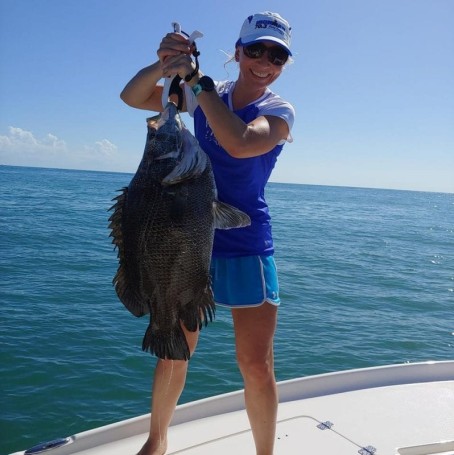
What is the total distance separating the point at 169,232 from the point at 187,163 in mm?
330

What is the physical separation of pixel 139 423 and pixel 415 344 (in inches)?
314

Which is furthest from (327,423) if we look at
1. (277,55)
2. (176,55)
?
(176,55)

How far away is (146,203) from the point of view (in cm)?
237

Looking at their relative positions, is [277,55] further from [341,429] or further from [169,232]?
[341,429]

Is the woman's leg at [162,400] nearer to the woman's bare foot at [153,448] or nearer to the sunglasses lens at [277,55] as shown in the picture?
the woman's bare foot at [153,448]

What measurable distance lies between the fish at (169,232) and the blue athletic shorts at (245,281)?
401mm

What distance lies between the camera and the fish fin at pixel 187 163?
2.36 metres

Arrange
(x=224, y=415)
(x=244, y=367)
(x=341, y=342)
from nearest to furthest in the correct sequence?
1. (x=244, y=367)
2. (x=224, y=415)
3. (x=341, y=342)

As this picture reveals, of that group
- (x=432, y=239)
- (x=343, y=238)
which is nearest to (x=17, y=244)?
(x=343, y=238)

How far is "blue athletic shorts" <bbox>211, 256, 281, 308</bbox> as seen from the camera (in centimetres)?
285

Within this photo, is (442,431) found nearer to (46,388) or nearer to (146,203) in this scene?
(146,203)

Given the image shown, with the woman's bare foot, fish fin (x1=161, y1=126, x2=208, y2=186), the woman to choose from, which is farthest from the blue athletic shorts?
the woman's bare foot

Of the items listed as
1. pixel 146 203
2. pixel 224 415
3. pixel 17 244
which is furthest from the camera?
pixel 17 244

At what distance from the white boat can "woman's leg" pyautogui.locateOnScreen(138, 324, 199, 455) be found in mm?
194
